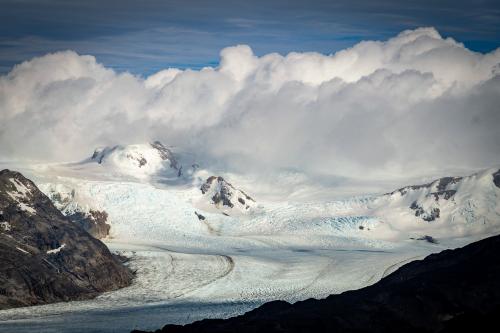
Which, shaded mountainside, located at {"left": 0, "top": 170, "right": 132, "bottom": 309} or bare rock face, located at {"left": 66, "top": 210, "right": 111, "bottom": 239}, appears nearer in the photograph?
shaded mountainside, located at {"left": 0, "top": 170, "right": 132, "bottom": 309}

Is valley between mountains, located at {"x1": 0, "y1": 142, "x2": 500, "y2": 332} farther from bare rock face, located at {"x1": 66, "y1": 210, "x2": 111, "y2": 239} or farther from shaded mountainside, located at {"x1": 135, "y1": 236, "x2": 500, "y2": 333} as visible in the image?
shaded mountainside, located at {"x1": 135, "y1": 236, "x2": 500, "y2": 333}

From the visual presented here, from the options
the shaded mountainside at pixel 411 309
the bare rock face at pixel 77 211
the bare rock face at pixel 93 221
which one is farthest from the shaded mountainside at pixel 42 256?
the shaded mountainside at pixel 411 309

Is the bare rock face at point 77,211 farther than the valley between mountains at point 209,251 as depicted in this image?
Yes

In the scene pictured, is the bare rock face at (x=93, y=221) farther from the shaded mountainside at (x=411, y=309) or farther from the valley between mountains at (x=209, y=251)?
the shaded mountainside at (x=411, y=309)

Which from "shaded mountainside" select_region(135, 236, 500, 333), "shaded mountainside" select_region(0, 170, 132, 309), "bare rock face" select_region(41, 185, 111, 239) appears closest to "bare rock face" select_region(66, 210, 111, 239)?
"bare rock face" select_region(41, 185, 111, 239)

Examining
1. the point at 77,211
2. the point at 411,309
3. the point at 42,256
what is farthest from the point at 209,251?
the point at 411,309

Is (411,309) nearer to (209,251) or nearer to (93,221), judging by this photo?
(209,251)

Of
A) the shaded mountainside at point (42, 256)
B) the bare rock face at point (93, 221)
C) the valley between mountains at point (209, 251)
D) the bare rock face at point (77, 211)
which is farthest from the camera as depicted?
the bare rock face at point (77, 211)
